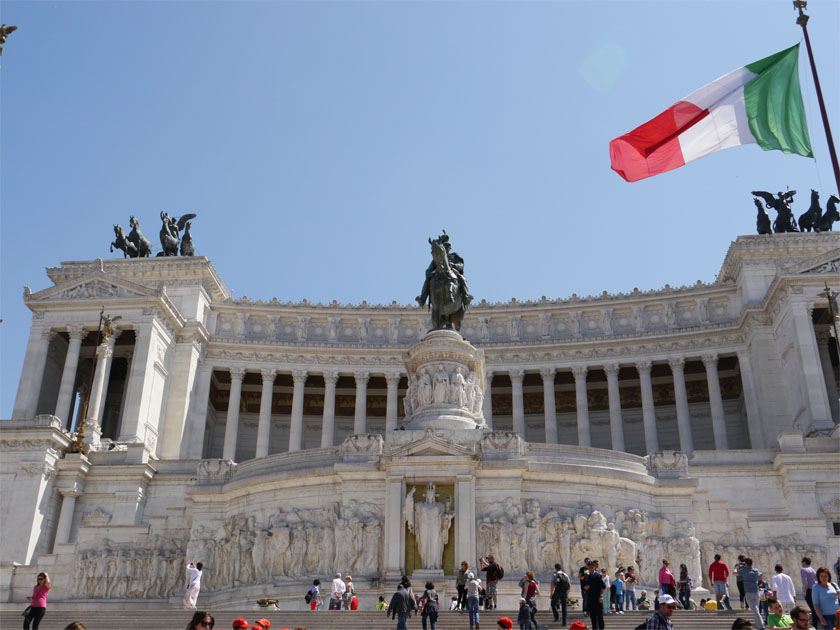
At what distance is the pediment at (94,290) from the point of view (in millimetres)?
57938

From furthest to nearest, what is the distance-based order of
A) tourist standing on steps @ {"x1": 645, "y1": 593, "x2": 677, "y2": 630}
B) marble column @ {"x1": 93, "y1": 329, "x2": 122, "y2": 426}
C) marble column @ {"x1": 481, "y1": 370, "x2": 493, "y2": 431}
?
marble column @ {"x1": 481, "y1": 370, "x2": 493, "y2": 431}
marble column @ {"x1": 93, "y1": 329, "x2": 122, "y2": 426}
tourist standing on steps @ {"x1": 645, "y1": 593, "x2": 677, "y2": 630}

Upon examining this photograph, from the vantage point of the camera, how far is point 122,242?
2621 inches

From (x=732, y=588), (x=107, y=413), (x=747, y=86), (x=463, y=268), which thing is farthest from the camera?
(x=107, y=413)

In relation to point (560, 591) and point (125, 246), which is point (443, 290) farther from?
point (125, 246)

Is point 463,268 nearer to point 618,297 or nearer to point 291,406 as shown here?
point 618,297

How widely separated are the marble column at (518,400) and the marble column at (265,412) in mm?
16817

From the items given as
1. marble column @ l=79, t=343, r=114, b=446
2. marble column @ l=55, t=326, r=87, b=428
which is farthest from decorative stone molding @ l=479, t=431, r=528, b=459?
marble column @ l=55, t=326, r=87, b=428

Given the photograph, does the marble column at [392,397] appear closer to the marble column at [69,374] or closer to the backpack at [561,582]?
the marble column at [69,374]

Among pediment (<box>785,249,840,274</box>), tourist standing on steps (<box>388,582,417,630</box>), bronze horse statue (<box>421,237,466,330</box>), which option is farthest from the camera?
pediment (<box>785,249,840,274</box>)

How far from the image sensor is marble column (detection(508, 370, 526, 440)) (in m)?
62.3

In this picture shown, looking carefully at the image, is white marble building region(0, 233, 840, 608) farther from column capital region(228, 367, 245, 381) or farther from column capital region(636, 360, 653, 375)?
column capital region(636, 360, 653, 375)

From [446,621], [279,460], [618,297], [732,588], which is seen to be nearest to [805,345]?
[618,297]

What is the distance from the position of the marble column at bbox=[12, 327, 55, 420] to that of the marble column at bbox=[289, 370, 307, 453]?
636 inches

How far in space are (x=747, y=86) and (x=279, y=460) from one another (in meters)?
21.0
